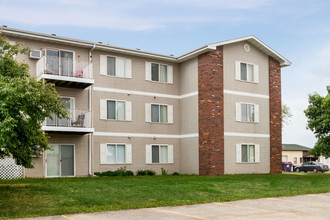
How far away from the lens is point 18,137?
1227 cm

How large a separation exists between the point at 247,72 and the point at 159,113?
22.9ft

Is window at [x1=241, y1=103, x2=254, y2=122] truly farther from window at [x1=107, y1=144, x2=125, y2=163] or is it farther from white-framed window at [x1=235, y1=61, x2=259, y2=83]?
window at [x1=107, y1=144, x2=125, y2=163]

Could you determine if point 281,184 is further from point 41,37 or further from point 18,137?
point 41,37

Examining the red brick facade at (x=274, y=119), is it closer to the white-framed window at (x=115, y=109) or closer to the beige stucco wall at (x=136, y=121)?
the beige stucco wall at (x=136, y=121)

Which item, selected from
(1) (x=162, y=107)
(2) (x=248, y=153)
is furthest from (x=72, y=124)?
(2) (x=248, y=153)

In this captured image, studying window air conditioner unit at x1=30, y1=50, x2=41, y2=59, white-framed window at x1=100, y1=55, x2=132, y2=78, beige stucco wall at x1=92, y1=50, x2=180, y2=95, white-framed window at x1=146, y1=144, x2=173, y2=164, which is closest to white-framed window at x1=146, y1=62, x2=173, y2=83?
beige stucco wall at x1=92, y1=50, x2=180, y2=95

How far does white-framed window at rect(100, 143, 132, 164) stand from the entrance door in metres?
2.11

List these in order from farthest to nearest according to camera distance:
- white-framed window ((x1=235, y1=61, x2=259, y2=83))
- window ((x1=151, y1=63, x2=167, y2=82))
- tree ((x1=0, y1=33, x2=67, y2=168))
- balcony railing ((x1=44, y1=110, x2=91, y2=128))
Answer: white-framed window ((x1=235, y1=61, x2=259, y2=83)) < window ((x1=151, y1=63, x2=167, y2=82)) < balcony railing ((x1=44, y1=110, x2=91, y2=128)) < tree ((x1=0, y1=33, x2=67, y2=168))

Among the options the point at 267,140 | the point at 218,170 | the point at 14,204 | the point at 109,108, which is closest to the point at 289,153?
the point at 267,140

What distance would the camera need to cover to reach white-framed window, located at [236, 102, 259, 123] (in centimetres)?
2884

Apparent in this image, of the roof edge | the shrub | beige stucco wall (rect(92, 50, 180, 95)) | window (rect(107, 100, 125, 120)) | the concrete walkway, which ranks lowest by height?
the shrub

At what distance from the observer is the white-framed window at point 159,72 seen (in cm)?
2852

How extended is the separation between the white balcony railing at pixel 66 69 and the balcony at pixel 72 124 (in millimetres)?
2211

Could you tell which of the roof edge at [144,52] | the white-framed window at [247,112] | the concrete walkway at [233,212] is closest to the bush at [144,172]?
the white-framed window at [247,112]
